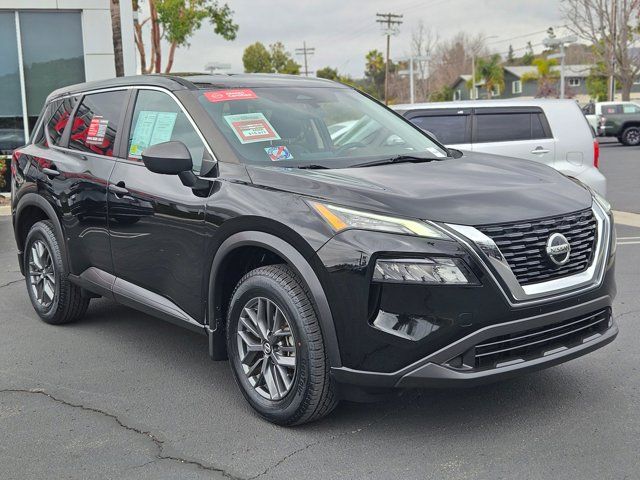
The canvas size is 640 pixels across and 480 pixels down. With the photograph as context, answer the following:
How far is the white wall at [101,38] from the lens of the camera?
15508 mm

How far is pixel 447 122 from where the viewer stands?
31.7 feet

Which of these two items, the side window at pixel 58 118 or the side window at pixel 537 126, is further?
the side window at pixel 537 126

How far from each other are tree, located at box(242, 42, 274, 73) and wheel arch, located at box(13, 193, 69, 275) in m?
79.8

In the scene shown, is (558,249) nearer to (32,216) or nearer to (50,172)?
(50,172)

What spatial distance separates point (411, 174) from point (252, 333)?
44.7 inches

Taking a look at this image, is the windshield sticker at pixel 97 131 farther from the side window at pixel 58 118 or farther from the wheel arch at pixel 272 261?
the wheel arch at pixel 272 261

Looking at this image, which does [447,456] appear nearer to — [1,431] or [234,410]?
[234,410]

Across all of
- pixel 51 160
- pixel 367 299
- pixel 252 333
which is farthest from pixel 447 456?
pixel 51 160

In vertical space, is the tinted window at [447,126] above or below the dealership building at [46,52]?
below

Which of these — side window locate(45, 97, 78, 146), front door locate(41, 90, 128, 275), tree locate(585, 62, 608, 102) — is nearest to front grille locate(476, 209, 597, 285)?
front door locate(41, 90, 128, 275)

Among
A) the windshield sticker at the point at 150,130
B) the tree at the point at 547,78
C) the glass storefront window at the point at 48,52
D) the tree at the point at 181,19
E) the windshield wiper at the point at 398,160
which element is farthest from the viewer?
the tree at the point at 547,78

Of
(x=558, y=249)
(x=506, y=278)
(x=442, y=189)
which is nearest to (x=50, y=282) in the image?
(x=442, y=189)

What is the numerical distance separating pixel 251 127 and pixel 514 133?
19.8 ft

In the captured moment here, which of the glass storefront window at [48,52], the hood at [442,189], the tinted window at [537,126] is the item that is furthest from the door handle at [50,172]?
the glass storefront window at [48,52]
